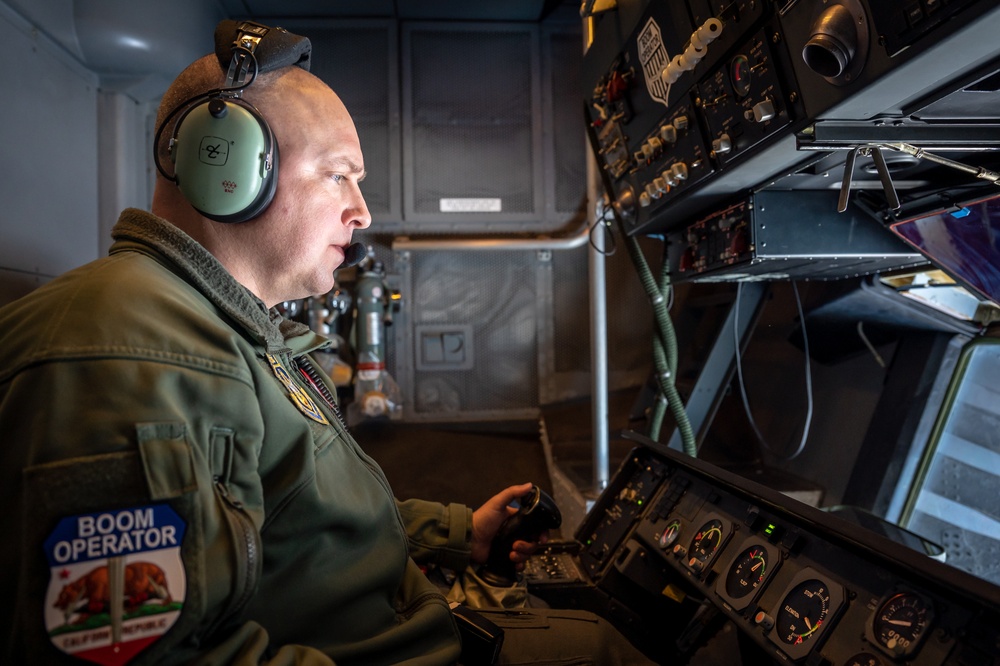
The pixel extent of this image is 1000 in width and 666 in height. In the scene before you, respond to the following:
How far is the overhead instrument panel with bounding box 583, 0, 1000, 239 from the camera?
926mm

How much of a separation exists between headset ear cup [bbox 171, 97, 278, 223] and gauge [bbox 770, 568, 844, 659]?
43.6 inches

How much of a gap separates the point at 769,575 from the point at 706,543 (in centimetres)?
22

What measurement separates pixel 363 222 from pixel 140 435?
2.21ft

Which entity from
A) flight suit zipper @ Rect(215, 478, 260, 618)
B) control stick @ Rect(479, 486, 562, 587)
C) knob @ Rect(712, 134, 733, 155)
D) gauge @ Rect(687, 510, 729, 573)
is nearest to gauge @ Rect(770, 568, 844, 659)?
gauge @ Rect(687, 510, 729, 573)

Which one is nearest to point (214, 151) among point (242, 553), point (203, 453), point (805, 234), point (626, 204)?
point (203, 453)

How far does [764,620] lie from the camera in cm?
110

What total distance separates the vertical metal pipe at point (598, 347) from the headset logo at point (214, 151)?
205cm

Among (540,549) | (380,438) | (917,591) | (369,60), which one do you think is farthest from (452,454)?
(917,591)

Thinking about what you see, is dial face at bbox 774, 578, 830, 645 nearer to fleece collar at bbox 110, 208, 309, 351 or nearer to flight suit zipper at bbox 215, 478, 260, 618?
flight suit zipper at bbox 215, 478, 260, 618

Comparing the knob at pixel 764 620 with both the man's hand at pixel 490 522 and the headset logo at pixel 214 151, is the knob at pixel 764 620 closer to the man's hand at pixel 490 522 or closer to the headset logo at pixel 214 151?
the man's hand at pixel 490 522

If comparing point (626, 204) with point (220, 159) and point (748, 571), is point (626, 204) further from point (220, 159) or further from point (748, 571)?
point (220, 159)

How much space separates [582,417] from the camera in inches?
157

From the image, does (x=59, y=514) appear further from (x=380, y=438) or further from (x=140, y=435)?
(x=380, y=438)

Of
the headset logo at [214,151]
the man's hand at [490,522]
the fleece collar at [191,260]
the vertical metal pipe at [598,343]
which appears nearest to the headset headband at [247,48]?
the headset logo at [214,151]
